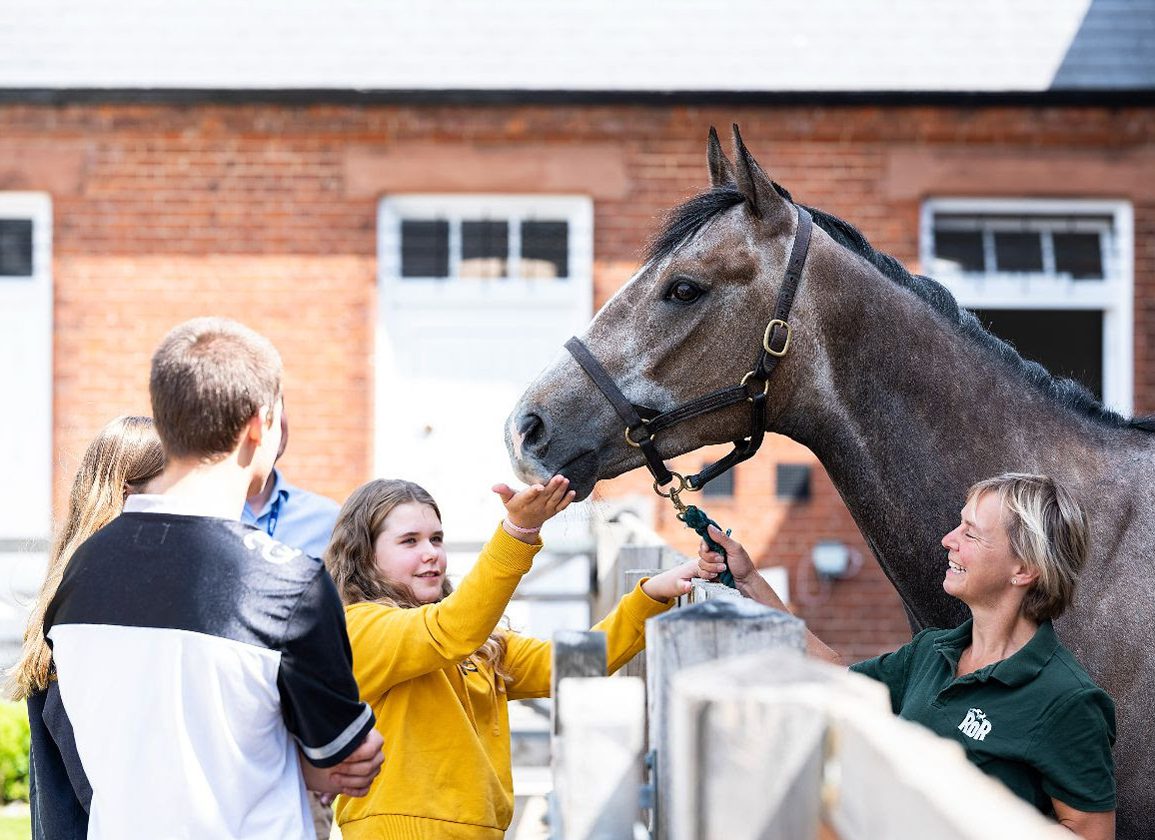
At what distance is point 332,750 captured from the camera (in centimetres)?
209

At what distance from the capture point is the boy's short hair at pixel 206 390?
2082 millimetres

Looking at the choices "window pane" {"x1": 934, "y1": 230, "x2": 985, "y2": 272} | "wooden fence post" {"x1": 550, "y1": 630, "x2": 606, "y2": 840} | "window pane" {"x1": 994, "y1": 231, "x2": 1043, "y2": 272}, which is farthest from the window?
"wooden fence post" {"x1": 550, "y1": 630, "x2": 606, "y2": 840}

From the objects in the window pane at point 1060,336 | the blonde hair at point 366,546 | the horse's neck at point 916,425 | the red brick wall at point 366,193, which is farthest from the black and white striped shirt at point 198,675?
the window pane at point 1060,336

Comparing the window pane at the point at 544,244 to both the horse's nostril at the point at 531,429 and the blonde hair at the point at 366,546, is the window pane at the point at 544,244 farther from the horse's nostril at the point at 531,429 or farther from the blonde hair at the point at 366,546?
the blonde hair at the point at 366,546

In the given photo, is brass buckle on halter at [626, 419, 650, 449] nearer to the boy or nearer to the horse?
the horse

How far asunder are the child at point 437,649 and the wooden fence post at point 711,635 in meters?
0.76

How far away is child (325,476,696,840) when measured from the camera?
8.41 feet

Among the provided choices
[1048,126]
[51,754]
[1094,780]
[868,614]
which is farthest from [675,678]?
[1048,126]

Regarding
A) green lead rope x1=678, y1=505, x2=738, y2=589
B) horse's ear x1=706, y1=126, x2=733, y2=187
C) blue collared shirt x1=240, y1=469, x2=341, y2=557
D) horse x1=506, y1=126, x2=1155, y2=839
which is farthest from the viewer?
blue collared shirt x1=240, y1=469, x2=341, y2=557

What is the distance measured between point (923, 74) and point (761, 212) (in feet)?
21.0

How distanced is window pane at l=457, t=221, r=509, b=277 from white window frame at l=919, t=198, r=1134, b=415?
2.92 m

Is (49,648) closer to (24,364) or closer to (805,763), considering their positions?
(805,763)

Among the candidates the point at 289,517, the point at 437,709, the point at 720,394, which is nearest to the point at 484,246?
the point at 289,517

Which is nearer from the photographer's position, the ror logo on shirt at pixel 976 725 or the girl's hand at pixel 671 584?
the ror logo on shirt at pixel 976 725
